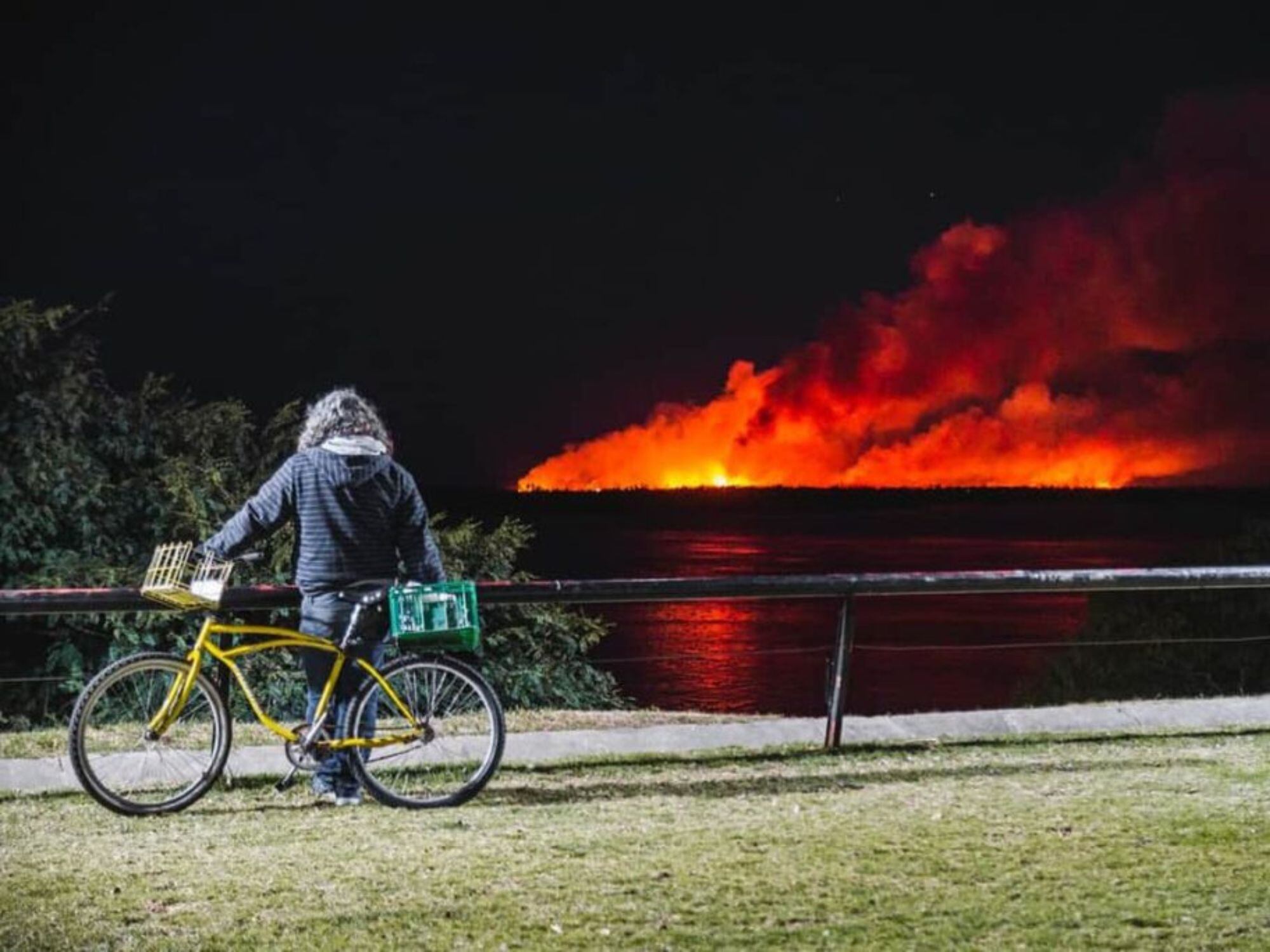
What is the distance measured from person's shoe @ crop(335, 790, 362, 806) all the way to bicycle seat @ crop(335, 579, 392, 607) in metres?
0.87

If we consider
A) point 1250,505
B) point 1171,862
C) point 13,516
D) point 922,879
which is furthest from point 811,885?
point 1250,505

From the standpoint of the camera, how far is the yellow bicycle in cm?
760

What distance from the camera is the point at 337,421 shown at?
7816 mm

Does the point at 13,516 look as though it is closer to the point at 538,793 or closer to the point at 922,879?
the point at 538,793

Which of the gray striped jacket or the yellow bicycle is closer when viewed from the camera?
the yellow bicycle

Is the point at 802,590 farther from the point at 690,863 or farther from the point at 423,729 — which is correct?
the point at 690,863

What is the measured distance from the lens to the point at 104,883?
20.9ft

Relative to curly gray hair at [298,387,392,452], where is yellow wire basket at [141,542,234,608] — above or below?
below

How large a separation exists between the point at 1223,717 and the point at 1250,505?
17311cm

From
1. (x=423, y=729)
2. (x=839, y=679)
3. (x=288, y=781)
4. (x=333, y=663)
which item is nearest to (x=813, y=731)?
(x=839, y=679)

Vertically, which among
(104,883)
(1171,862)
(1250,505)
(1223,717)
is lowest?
(104,883)

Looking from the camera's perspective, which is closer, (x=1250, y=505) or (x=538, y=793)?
(x=538, y=793)

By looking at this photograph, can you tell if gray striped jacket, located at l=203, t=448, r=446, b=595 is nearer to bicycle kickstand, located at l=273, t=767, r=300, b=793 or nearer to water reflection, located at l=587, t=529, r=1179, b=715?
bicycle kickstand, located at l=273, t=767, r=300, b=793

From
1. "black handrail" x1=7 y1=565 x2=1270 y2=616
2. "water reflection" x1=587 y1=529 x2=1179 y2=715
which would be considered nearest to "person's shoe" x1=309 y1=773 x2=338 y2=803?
"black handrail" x1=7 y1=565 x2=1270 y2=616
